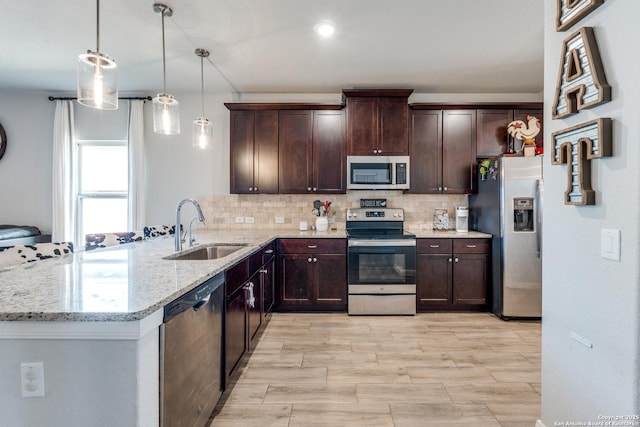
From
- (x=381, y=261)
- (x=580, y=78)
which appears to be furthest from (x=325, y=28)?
(x=381, y=261)

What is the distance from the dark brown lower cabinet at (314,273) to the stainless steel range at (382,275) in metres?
0.13

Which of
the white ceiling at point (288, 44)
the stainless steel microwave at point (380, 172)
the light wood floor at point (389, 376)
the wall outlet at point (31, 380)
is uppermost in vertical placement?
the white ceiling at point (288, 44)

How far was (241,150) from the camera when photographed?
3.94m

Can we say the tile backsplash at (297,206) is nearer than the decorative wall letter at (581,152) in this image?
No

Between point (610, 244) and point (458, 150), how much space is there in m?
2.91

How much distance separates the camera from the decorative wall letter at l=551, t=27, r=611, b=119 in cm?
122

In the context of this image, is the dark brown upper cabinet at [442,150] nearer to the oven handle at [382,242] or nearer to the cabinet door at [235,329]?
the oven handle at [382,242]

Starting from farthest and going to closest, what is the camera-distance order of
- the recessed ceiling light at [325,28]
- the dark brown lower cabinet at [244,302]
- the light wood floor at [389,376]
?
the recessed ceiling light at [325,28] < the dark brown lower cabinet at [244,302] < the light wood floor at [389,376]

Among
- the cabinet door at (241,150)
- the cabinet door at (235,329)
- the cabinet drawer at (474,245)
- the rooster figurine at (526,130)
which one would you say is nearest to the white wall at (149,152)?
the cabinet door at (241,150)

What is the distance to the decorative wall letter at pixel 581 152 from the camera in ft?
3.95

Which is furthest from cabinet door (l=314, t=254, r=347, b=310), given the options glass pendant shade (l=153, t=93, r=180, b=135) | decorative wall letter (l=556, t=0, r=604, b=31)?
decorative wall letter (l=556, t=0, r=604, b=31)

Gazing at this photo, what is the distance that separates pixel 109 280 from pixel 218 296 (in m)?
0.55

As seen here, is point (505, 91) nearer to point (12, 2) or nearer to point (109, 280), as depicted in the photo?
point (109, 280)

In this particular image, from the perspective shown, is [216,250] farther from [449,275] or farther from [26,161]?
[26,161]
